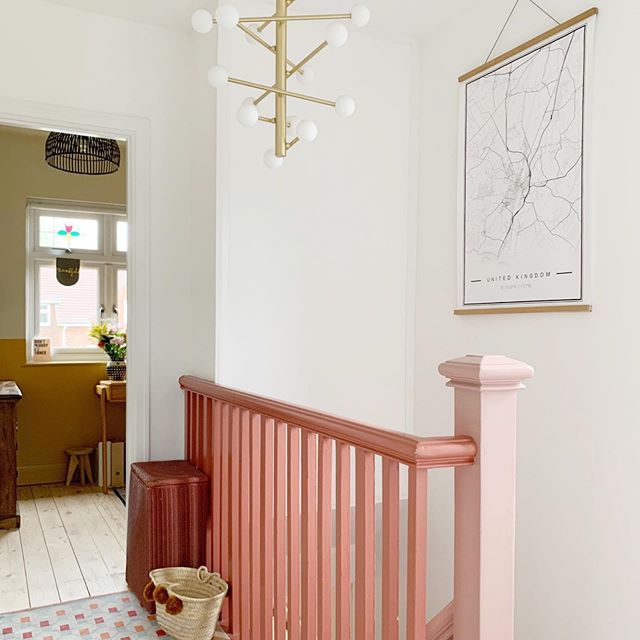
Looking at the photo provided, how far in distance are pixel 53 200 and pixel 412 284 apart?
10.3 feet

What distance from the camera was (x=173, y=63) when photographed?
321 cm

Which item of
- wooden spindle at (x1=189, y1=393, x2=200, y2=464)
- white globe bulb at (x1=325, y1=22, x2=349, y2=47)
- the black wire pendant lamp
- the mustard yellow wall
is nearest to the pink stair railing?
wooden spindle at (x1=189, y1=393, x2=200, y2=464)

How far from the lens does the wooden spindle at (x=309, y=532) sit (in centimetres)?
190

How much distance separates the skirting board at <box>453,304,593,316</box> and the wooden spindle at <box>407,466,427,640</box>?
1299 millimetres

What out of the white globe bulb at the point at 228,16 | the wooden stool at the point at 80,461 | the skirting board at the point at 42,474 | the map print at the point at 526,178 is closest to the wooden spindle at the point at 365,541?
the white globe bulb at the point at 228,16

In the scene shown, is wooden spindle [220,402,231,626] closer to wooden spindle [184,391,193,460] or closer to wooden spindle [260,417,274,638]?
wooden spindle [260,417,274,638]

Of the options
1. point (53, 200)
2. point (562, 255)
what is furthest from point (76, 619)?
point (53, 200)

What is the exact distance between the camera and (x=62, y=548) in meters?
3.58

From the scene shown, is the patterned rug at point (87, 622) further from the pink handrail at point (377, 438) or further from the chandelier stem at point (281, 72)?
the chandelier stem at point (281, 72)

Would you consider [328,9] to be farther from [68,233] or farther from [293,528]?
[68,233]

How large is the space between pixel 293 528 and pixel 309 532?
11 cm

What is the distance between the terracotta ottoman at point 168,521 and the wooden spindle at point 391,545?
4.19 feet

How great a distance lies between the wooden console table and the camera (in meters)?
4.85

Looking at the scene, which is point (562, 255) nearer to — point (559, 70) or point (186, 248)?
point (559, 70)
